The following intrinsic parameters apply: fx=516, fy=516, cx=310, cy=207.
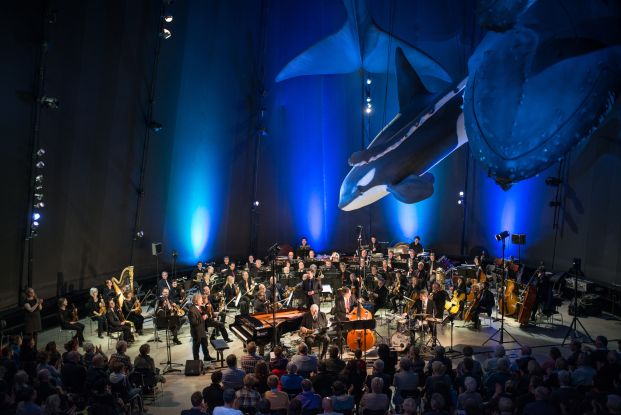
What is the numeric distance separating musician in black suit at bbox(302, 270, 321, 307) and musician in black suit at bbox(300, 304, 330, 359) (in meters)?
1.74

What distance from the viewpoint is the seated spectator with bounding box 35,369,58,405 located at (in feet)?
21.3

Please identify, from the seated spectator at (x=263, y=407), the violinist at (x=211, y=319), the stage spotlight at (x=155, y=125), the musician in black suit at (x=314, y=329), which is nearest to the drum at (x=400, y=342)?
the musician in black suit at (x=314, y=329)

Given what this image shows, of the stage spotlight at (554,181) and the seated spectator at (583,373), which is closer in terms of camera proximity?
the seated spectator at (583,373)

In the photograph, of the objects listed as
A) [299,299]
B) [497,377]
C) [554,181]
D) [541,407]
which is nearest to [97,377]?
[497,377]

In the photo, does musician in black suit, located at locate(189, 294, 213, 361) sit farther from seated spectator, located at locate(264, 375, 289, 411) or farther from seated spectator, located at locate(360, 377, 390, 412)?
seated spectator, located at locate(360, 377, 390, 412)

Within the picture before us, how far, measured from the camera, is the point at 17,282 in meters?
11.3

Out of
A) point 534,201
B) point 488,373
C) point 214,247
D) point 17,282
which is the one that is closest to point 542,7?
point 488,373

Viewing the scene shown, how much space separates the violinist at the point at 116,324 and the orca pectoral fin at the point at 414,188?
7.34 m

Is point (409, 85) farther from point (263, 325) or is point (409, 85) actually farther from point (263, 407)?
point (263, 407)

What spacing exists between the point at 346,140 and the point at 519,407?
1793 centimetres

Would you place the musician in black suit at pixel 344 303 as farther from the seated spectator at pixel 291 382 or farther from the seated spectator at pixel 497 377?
the seated spectator at pixel 497 377

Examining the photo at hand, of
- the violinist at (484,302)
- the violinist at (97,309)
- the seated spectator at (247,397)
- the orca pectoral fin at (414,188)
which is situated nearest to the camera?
the seated spectator at (247,397)

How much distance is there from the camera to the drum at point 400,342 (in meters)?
10.8

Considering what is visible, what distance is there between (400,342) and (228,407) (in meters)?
5.85
